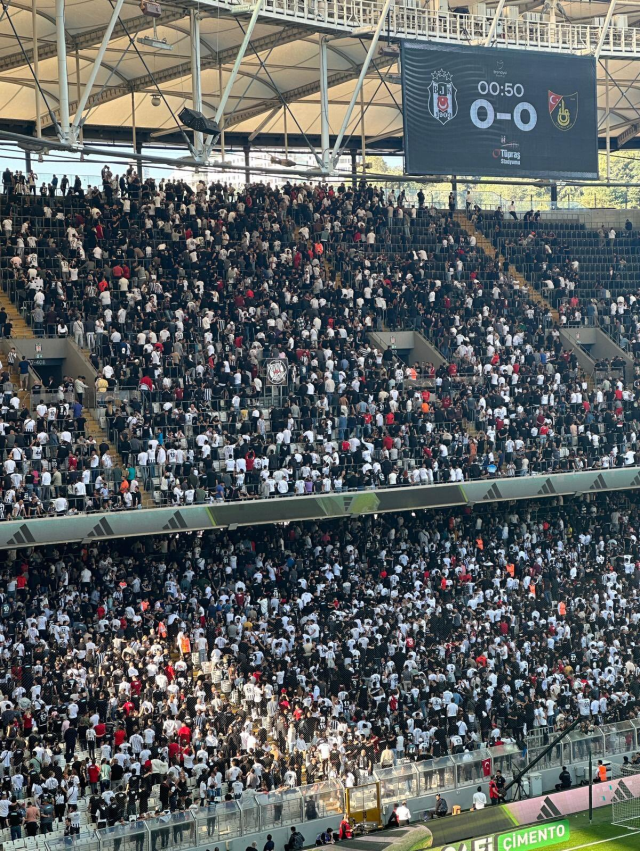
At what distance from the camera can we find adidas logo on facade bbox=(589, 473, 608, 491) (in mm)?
32906

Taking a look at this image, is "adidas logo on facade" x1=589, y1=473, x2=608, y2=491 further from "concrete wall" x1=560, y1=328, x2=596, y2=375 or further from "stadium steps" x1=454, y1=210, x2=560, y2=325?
"stadium steps" x1=454, y1=210, x2=560, y2=325

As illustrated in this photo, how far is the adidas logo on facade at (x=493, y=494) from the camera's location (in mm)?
31359

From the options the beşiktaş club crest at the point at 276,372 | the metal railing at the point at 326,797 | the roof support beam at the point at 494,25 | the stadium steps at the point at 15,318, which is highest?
the roof support beam at the point at 494,25

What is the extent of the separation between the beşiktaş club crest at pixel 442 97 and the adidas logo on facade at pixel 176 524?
42.5 ft

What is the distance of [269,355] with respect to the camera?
31.7m

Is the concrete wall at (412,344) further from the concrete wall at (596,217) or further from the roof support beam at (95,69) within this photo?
the roof support beam at (95,69)

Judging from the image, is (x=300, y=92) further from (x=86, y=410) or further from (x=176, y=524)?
(x=176, y=524)

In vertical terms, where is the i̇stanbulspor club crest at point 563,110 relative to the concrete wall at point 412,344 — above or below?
Result: above

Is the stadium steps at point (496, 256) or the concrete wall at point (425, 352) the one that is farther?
the stadium steps at point (496, 256)

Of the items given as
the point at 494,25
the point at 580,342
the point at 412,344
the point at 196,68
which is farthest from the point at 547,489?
the point at 196,68

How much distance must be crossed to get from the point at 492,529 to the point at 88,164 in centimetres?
1336

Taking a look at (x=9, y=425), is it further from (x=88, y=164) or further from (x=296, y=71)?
(x=296, y=71)

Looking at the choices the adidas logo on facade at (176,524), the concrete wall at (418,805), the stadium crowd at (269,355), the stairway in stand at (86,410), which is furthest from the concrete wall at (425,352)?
the concrete wall at (418,805)

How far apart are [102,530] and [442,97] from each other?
14.7 meters
